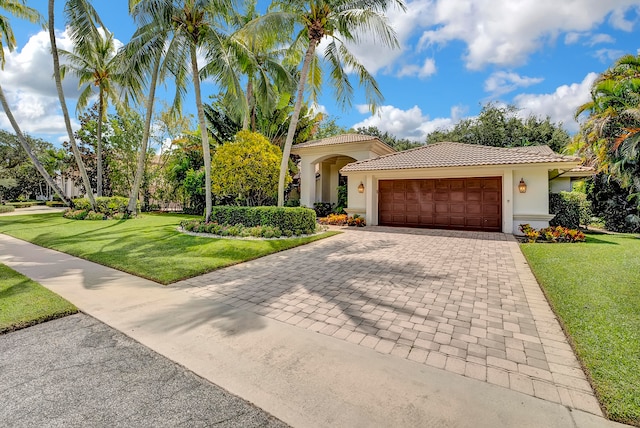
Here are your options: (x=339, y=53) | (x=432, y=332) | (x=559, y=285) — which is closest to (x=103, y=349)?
(x=432, y=332)

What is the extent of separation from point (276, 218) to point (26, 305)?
797 cm

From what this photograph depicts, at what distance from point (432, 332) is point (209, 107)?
2100cm

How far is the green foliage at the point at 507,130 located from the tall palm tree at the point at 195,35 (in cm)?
3006

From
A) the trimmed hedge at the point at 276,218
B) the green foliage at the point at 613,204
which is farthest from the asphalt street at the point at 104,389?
the green foliage at the point at 613,204

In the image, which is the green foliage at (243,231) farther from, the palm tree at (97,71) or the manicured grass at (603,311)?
the palm tree at (97,71)

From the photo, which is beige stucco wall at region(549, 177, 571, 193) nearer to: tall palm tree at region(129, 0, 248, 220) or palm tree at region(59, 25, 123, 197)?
tall palm tree at region(129, 0, 248, 220)

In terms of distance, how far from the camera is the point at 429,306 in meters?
4.66

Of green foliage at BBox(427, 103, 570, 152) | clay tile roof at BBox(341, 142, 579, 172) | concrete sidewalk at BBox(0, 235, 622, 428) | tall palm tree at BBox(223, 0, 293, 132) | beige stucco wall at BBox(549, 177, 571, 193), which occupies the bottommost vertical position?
concrete sidewalk at BBox(0, 235, 622, 428)

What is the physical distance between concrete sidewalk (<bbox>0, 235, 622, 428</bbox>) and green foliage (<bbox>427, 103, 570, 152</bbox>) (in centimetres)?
3462

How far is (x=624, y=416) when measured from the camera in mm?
2283

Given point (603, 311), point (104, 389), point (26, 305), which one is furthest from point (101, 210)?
point (603, 311)

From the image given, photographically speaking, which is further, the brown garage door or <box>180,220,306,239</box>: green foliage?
the brown garage door

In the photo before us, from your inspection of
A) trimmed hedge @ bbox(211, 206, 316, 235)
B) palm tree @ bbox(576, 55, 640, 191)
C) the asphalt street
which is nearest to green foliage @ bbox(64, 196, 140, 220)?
trimmed hedge @ bbox(211, 206, 316, 235)

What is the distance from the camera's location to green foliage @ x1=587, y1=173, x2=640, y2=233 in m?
15.1
